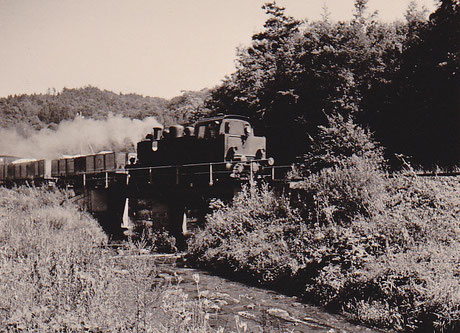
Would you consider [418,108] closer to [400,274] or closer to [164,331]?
[400,274]

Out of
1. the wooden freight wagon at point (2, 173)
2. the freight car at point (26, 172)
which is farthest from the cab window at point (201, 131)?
the wooden freight wagon at point (2, 173)

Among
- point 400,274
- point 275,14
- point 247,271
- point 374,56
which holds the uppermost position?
point 275,14

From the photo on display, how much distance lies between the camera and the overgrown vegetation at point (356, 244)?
9.41 meters

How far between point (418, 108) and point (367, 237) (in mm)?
15116

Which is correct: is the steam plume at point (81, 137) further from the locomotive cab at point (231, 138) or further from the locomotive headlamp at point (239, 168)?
the locomotive headlamp at point (239, 168)

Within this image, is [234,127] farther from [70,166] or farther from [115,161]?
[70,166]

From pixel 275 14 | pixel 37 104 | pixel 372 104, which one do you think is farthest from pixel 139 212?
pixel 37 104

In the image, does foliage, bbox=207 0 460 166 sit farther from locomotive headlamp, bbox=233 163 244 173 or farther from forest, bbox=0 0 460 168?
locomotive headlamp, bbox=233 163 244 173

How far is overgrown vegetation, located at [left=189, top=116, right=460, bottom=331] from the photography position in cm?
941

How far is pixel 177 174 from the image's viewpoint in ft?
68.7

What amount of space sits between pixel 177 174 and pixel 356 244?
10989mm

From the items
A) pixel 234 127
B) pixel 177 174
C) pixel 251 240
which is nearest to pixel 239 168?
pixel 234 127

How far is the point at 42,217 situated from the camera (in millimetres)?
18734

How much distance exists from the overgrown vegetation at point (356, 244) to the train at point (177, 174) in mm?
2411
